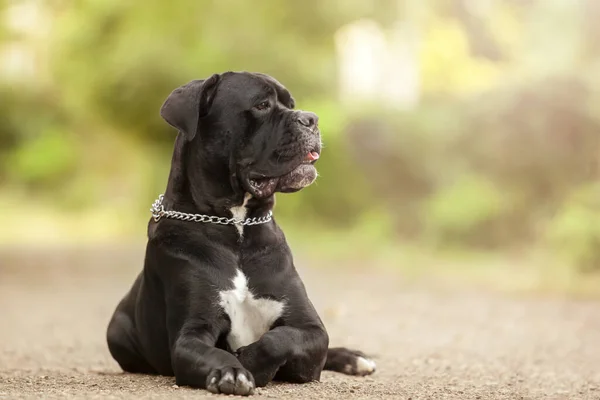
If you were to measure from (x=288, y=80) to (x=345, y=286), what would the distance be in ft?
25.2

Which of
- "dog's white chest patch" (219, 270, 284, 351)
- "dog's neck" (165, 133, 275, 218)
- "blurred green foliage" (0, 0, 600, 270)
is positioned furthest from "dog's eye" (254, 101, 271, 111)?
"blurred green foliage" (0, 0, 600, 270)

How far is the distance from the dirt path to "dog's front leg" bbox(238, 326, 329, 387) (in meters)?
0.08

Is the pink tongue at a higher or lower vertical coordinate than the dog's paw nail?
higher

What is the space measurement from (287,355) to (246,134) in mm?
1120

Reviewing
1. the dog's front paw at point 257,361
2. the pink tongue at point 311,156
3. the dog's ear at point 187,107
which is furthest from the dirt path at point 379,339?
the dog's ear at point 187,107

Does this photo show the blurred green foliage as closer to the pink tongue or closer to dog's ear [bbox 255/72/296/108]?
dog's ear [bbox 255/72/296/108]

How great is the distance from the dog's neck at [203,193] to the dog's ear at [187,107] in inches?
5.8

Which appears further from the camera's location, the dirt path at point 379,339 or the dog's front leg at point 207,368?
the dirt path at point 379,339

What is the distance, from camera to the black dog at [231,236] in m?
4.53

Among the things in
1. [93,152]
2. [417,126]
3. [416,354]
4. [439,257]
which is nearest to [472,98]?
[417,126]

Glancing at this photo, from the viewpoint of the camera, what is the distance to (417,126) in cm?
1557

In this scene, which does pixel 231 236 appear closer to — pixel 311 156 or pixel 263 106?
pixel 311 156

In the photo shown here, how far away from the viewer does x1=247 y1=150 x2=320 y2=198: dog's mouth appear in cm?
473

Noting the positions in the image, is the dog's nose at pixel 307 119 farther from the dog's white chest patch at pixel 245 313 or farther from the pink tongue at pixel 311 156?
the dog's white chest patch at pixel 245 313
